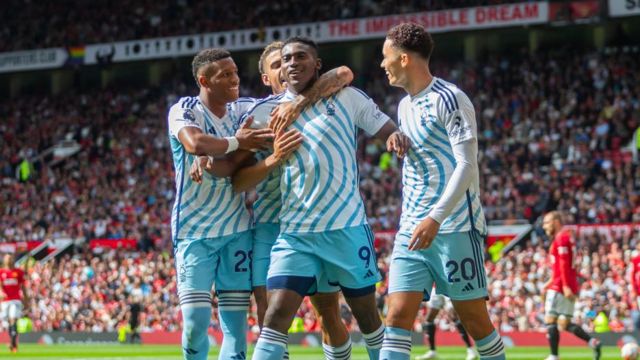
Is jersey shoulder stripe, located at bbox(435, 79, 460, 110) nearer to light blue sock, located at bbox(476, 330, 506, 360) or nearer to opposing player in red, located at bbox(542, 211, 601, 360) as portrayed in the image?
light blue sock, located at bbox(476, 330, 506, 360)

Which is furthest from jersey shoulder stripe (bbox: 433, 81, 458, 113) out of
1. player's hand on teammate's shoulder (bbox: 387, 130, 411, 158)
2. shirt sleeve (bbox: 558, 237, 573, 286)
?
shirt sleeve (bbox: 558, 237, 573, 286)

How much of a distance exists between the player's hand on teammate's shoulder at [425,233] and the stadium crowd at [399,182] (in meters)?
15.8

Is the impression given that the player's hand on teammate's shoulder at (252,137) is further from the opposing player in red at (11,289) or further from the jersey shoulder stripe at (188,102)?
the opposing player in red at (11,289)

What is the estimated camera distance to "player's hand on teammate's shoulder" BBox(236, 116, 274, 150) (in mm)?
7691

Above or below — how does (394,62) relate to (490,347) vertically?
above

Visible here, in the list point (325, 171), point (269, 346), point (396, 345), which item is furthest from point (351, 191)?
point (269, 346)

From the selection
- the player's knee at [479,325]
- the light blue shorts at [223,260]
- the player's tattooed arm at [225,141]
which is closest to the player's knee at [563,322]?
the light blue shorts at [223,260]

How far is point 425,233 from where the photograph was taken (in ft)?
23.6

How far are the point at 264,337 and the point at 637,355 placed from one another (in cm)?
744

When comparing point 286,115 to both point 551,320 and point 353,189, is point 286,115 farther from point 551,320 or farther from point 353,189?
Result: point 551,320

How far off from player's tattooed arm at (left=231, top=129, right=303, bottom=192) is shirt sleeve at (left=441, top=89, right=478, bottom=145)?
96cm

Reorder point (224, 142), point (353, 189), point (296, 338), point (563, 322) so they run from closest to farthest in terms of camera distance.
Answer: point (353, 189) → point (224, 142) → point (563, 322) → point (296, 338)

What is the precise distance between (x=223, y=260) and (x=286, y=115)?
1.48 meters

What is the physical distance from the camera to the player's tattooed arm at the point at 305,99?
24.7 feet
